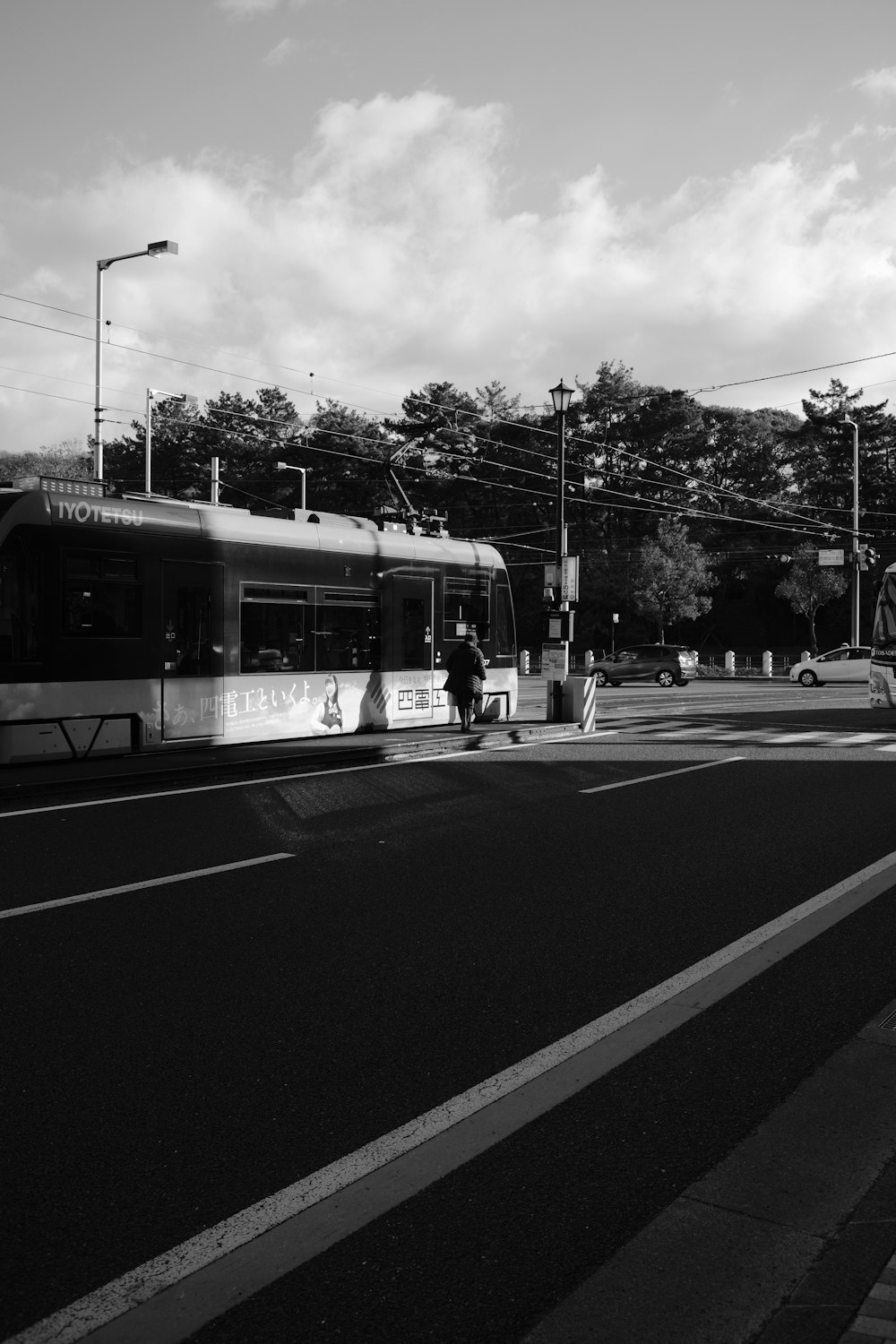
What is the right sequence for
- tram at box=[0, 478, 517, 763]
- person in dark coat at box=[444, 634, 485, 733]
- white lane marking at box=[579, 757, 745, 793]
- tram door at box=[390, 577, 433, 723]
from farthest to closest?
tram door at box=[390, 577, 433, 723], person in dark coat at box=[444, 634, 485, 733], tram at box=[0, 478, 517, 763], white lane marking at box=[579, 757, 745, 793]

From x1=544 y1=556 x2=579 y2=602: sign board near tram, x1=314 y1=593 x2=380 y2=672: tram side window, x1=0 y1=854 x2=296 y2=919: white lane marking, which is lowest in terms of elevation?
x1=0 y1=854 x2=296 y2=919: white lane marking

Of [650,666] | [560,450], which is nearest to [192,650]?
[560,450]

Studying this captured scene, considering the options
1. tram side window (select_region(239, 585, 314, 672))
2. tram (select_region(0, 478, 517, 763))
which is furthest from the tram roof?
tram side window (select_region(239, 585, 314, 672))

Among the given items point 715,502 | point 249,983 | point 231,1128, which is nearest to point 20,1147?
point 231,1128

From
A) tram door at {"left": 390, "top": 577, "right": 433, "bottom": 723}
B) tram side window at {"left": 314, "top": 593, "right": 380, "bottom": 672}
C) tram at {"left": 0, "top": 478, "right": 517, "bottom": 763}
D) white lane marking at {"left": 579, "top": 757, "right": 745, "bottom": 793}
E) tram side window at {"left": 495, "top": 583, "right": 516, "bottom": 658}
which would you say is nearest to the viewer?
white lane marking at {"left": 579, "top": 757, "right": 745, "bottom": 793}

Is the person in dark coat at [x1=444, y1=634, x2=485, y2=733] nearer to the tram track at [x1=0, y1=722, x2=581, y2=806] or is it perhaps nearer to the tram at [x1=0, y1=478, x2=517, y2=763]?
the tram track at [x1=0, y1=722, x2=581, y2=806]

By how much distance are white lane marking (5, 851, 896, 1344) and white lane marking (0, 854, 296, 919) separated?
373 cm

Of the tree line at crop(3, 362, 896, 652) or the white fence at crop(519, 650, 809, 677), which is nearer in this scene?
the white fence at crop(519, 650, 809, 677)

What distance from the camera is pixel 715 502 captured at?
2827 inches

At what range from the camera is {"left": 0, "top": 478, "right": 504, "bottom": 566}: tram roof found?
45.2 feet

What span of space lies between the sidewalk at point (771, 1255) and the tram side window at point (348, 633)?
13.9 metres

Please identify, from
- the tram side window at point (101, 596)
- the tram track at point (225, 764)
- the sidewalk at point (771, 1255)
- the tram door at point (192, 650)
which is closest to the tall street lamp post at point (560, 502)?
the tram track at point (225, 764)

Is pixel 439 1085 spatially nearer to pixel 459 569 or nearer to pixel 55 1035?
pixel 55 1035

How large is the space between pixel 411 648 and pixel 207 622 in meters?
4.54
